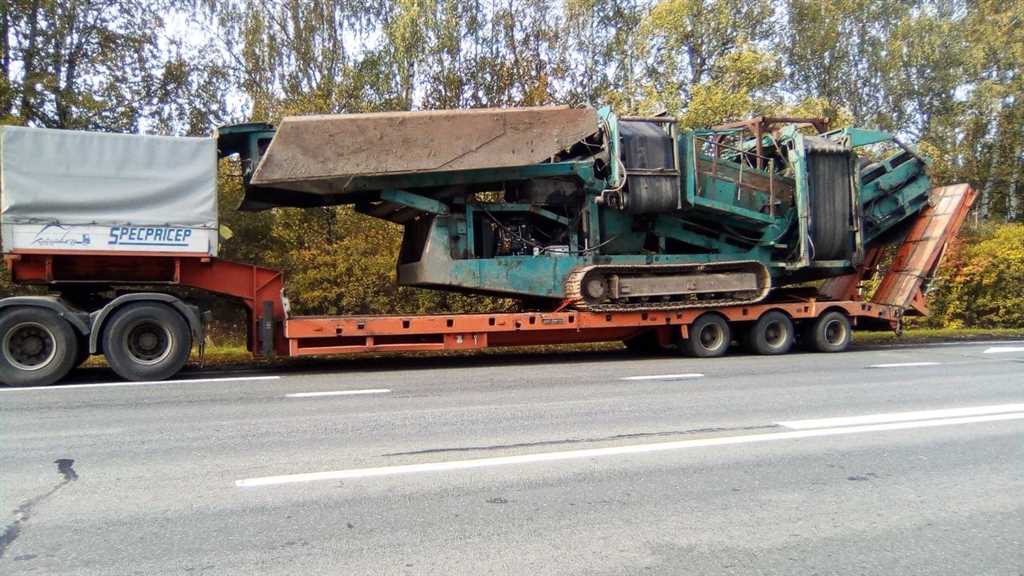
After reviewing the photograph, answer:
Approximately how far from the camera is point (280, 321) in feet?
33.4

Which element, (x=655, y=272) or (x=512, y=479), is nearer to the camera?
(x=512, y=479)

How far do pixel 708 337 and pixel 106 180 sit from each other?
9.98 m

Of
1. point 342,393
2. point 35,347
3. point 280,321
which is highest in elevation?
point 280,321

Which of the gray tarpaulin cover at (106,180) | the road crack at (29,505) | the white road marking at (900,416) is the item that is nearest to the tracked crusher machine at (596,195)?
the gray tarpaulin cover at (106,180)

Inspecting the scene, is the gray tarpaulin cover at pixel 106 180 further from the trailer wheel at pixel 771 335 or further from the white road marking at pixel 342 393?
the trailer wheel at pixel 771 335

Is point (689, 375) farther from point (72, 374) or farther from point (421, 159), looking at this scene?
point (72, 374)

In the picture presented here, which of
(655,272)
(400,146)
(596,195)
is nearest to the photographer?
(400,146)

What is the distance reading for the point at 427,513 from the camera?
4258mm

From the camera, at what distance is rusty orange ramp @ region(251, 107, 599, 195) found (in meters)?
9.59

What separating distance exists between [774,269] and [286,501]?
1091 cm

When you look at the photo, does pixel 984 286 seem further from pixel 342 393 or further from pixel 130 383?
pixel 130 383

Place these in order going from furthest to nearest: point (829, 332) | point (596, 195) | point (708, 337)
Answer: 1. point (829, 332)
2. point (708, 337)
3. point (596, 195)

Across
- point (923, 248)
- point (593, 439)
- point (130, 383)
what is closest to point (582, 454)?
point (593, 439)

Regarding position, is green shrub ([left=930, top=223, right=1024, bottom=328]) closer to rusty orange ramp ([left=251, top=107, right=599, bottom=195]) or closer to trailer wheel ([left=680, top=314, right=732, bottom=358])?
trailer wheel ([left=680, top=314, right=732, bottom=358])
